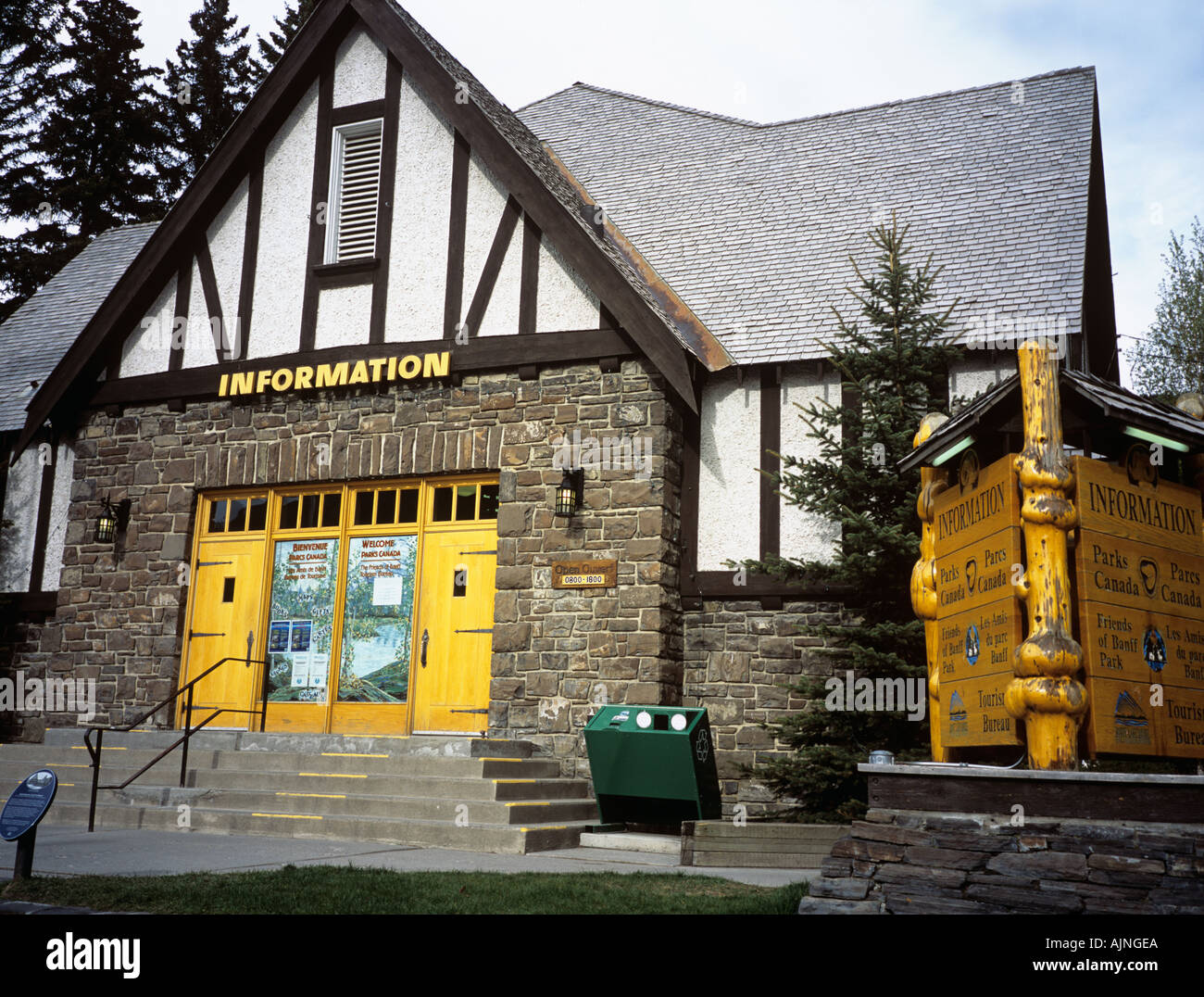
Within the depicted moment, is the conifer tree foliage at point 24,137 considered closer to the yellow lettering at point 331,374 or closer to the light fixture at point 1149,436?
the yellow lettering at point 331,374

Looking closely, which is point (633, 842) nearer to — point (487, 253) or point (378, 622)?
point (378, 622)

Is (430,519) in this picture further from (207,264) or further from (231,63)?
(231,63)

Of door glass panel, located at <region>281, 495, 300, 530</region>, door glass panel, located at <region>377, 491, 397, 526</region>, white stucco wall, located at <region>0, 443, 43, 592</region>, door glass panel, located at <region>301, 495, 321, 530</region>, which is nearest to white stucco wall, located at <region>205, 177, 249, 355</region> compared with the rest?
door glass panel, located at <region>281, 495, 300, 530</region>

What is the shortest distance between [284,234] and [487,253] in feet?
9.15

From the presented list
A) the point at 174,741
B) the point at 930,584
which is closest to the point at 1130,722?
the point at 930,584

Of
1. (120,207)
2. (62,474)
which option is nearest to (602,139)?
(62,474)

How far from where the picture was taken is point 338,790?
1019cm

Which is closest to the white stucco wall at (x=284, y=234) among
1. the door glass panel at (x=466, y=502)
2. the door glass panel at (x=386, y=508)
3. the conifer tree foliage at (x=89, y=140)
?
the door glass panel at (x=386, y=508)

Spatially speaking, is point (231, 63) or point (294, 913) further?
point (231, 63)

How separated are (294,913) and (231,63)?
99.4 ft

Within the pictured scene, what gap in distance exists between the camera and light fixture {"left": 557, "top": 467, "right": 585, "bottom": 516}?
37.8 feet

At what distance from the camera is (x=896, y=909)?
5320 millimetres

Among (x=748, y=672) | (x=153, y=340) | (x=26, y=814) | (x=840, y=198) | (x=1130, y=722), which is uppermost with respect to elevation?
(x=840, y=198)
